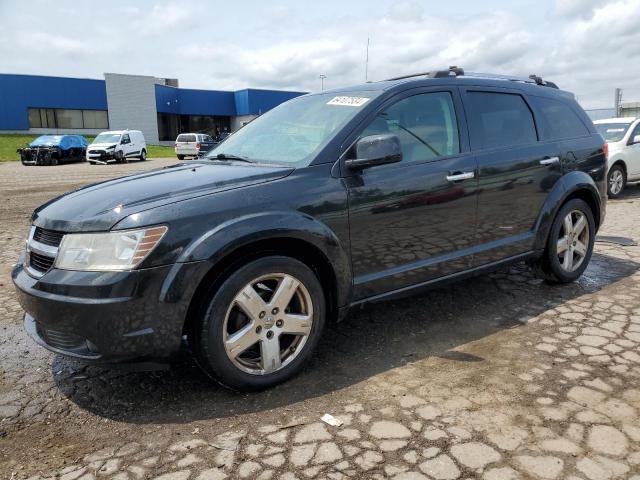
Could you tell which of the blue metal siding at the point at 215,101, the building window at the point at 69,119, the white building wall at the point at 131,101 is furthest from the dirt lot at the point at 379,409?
the blue metal siding at the point at 215,101

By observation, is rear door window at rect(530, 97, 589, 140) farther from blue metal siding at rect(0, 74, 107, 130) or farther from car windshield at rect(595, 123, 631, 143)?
blue metal siding at rect(0, 74, 107, 130)

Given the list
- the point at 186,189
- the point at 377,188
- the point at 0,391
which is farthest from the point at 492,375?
the point at 0,391

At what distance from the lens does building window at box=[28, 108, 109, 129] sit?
47.9m

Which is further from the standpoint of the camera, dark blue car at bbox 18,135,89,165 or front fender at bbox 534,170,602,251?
dark blue car at bbox 18,135,89,165

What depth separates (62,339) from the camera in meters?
2.79

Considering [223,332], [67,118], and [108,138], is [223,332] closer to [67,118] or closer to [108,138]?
[108,138]

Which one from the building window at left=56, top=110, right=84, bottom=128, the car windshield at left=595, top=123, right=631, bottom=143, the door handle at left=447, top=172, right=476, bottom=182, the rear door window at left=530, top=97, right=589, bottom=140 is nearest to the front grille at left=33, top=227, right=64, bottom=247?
the door handle at left=447, top=172, right=476, bottom=182

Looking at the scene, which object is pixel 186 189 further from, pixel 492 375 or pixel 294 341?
pixel 492 375

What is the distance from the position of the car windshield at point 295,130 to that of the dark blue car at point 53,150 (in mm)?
25799

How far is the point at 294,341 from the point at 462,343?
1249 mm

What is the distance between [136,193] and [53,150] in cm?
2755

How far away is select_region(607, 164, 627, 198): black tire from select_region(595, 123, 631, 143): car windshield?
2.19ft

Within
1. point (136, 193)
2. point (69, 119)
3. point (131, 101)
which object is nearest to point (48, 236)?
point (136, 193)

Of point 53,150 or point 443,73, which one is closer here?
point 443,73
